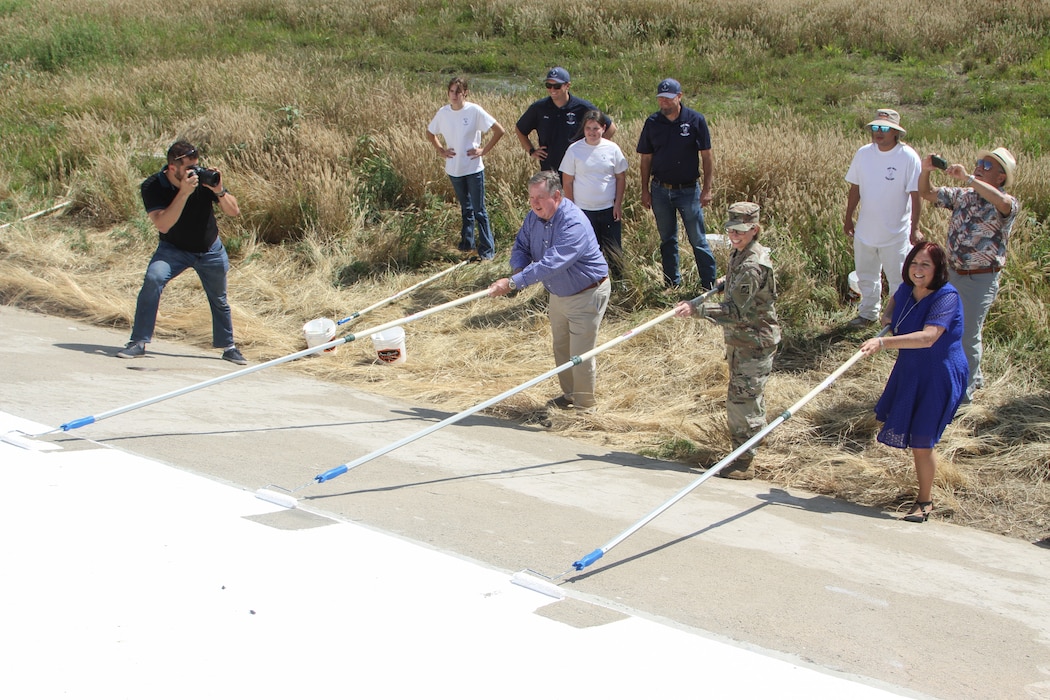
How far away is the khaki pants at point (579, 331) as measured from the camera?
726 centimetres

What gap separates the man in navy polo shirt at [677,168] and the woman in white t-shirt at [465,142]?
2.08 metres

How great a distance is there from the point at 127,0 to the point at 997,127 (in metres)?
20.6

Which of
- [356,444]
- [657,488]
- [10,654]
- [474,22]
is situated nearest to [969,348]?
[657,488]

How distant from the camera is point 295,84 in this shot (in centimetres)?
1538

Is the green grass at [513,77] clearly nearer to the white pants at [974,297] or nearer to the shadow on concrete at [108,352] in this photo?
the white pants at [974,297]

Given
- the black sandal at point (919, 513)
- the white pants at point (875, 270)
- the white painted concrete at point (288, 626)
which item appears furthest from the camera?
the white pants at point (875, 270)

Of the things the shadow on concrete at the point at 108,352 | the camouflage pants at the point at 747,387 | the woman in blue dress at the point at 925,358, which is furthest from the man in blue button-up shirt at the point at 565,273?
the shadow on concrete at the point at 108,352

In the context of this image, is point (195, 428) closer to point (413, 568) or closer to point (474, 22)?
point (413, 568)

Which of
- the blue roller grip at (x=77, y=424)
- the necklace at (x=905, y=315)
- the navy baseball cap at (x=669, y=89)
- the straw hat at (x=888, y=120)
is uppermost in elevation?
the navy baseball cap at (x=669, y=89)

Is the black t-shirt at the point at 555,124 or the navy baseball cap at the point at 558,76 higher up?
the navy baseball cap at the point at 558,76

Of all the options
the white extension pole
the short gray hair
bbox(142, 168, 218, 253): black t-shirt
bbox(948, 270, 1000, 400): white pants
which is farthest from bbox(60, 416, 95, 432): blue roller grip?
the white extension pole

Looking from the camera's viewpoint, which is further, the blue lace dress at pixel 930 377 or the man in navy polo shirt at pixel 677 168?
the man in navy polo shirt at pixel 677 168

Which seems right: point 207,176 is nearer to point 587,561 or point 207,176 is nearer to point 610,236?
point 610,236

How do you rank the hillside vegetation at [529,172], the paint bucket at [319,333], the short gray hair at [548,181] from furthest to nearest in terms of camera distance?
the paint bucket at [319,333] < the hillside vegetation at [529,172] < the short gray hair at [548,181]
